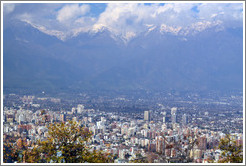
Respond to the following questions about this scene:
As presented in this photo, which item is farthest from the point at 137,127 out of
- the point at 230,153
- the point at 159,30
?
the point at 159,30

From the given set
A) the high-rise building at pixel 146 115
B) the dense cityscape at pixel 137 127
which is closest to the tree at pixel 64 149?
the dense cityscape at pixel 137 127

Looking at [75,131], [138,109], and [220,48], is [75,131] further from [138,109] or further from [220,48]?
[220,48]

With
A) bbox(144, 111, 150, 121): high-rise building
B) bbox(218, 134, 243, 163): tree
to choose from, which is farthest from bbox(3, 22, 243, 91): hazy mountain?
bbox(218, 134, 243, 163): tree

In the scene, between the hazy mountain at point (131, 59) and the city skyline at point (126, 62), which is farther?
the hazy mountain at point (131, 59)

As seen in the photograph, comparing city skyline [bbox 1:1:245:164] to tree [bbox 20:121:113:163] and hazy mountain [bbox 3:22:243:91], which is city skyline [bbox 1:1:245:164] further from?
tree [bbox 20:121:113:163]

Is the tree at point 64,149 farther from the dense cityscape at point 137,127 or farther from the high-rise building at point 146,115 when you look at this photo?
the high-rise building at point 146,115

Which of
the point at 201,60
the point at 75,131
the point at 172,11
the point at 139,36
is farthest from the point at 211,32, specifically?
the point at 75,131

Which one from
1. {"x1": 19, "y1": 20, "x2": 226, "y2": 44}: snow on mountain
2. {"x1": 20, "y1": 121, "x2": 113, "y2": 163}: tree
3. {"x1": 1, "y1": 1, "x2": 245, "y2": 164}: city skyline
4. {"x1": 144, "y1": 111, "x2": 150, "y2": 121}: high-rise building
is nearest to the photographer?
{"x1": 20, "y1": 121, "x2": 113, "y2": 163}: tree
